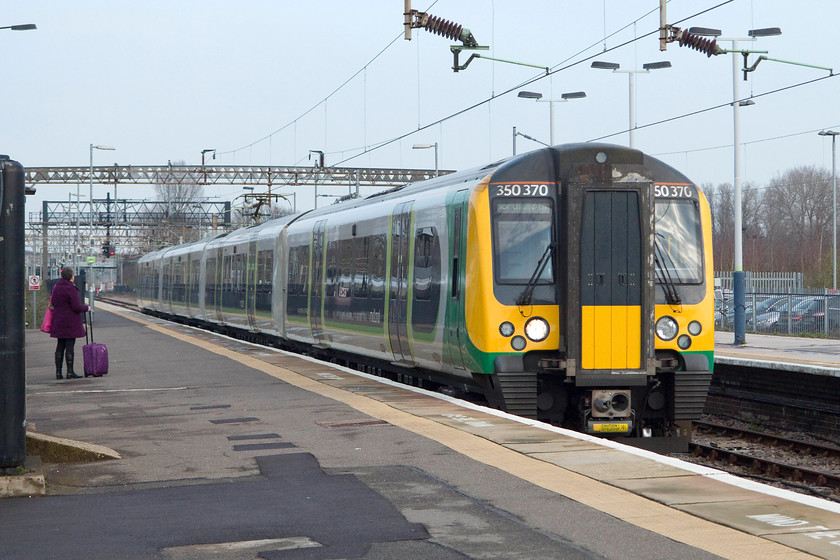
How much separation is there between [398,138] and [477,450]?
25.3 m

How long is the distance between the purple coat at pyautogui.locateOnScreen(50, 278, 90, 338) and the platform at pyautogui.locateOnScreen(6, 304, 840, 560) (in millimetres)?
4833

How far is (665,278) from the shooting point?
12.1 metres

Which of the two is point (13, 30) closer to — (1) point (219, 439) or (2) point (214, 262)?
(2) point (214, 262)

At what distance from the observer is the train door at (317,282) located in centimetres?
2094

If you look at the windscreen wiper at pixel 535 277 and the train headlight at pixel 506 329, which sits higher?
the windscreen wiper at pixel 535 277

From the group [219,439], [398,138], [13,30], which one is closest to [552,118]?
[398,138]

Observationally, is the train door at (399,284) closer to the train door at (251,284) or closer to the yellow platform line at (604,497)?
→ the yellow platform line at (604,497)

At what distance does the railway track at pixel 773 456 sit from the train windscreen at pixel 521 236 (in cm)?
352

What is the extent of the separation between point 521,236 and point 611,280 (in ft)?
3.58

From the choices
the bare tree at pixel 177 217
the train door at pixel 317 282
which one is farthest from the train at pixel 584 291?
the bare tree at pixel 177 217

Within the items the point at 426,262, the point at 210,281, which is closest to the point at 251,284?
the point at 210,281

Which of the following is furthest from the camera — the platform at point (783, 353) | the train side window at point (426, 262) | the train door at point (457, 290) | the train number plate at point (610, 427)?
the platform at point (783, 353)

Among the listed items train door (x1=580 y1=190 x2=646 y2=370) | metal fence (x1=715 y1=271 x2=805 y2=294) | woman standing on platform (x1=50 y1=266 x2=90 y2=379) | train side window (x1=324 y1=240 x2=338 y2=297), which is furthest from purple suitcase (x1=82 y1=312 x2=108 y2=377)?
metal fence (x1=715 y1=271 x2=805 y2=294)

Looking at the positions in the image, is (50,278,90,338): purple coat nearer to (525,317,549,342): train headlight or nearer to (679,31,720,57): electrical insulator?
(525,317,549,342): train headlight
